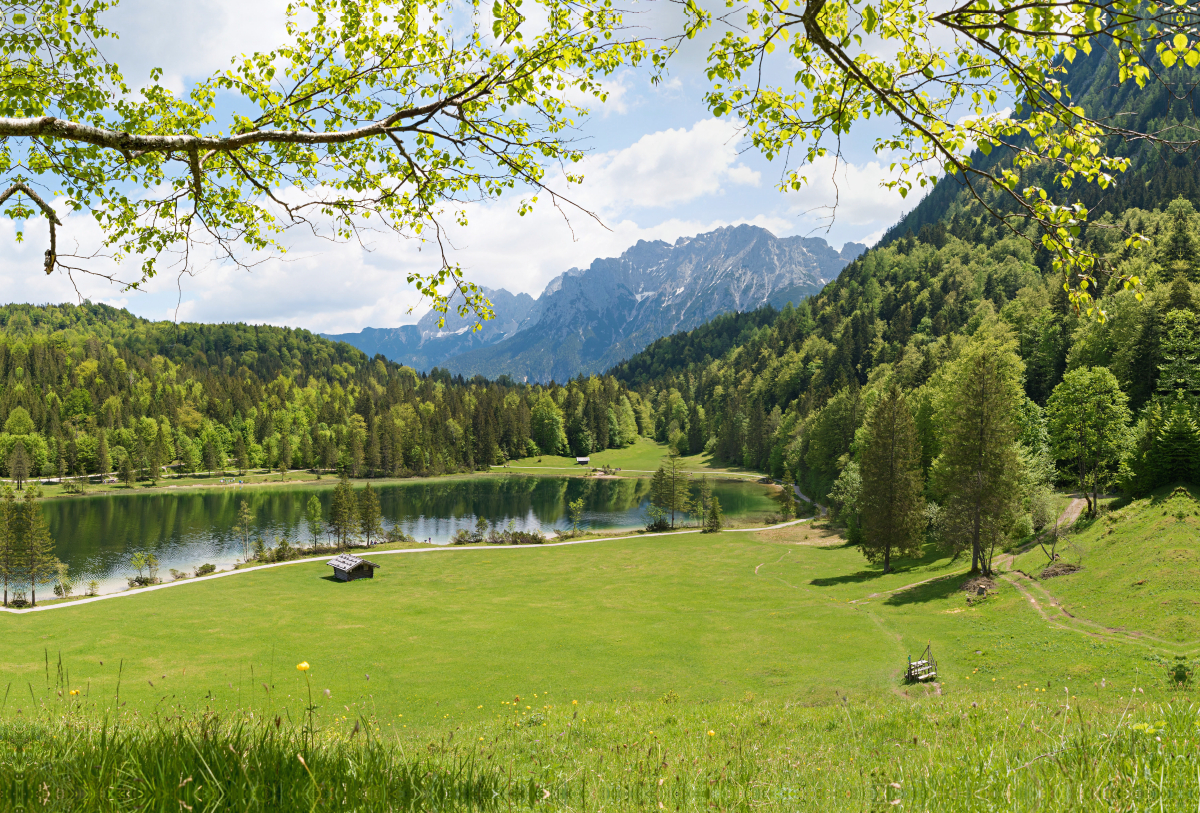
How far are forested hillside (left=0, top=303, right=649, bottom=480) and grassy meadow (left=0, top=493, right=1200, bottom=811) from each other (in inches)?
3737

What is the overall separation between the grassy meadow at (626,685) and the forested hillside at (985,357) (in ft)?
15.5

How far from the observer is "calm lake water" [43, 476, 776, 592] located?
59.4m

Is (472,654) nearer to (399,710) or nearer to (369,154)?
(399,710)

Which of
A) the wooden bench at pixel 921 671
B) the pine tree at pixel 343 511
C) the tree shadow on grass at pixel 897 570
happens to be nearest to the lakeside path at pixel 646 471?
the tree shadow on grass at pixel 897 570

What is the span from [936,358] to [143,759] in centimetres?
9345

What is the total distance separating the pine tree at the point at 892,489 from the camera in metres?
40.6

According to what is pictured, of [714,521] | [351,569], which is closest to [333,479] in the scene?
[351,569]

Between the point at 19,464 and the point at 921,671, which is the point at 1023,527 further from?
the point at 19,464

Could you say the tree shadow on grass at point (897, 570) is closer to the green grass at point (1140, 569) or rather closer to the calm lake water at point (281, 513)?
the green grass at point (1140, 569)

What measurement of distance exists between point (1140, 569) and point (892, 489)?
14872 millimetres

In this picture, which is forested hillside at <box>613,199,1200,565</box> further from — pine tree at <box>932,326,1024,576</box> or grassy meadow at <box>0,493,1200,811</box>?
grassy meadow at <box>0,493,1200,811</box>

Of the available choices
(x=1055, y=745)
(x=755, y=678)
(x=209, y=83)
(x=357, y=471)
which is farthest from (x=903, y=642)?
(x=357, y=471)

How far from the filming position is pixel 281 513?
8500 cm

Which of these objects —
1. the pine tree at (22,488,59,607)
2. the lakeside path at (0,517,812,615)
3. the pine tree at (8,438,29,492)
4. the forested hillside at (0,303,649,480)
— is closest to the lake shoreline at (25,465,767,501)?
the pine tree at (8,438,29,492)
